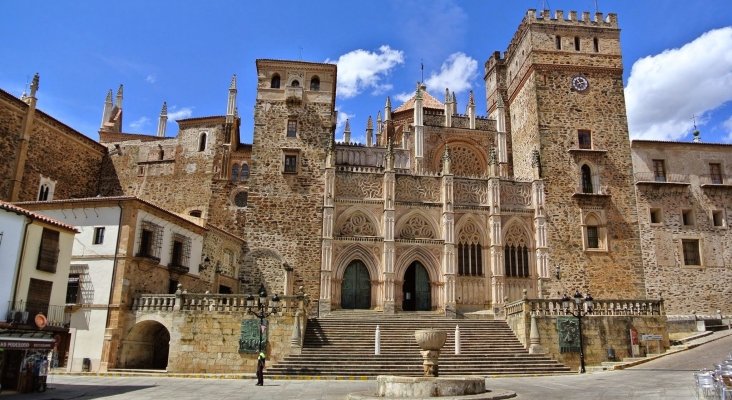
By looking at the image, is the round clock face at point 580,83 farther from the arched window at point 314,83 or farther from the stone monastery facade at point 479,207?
the arched window at point 314,83

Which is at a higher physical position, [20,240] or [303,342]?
[20,240]

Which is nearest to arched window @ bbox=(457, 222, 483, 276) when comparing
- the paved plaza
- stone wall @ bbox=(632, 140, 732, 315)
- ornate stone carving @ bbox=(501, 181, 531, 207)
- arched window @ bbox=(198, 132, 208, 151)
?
ornate stone carving @ bbox=(501, 181, 531, 207)

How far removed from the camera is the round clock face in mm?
36812

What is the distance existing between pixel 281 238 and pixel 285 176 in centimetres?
375

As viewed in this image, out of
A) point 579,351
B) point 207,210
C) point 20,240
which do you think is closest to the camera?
point 20,240

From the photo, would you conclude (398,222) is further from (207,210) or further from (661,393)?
(661,393)

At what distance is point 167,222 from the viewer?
27.7 meters

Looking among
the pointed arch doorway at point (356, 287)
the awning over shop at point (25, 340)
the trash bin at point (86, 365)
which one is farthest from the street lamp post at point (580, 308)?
the trash bin at point (86, 365)

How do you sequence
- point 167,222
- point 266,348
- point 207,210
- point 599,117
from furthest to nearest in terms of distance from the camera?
point 207,210 < point 599,117 < point 167,222 < point 266,348

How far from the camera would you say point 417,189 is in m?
34.1

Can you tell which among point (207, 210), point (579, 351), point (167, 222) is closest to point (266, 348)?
point (167, 222)

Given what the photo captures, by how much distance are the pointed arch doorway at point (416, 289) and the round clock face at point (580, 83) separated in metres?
15.6

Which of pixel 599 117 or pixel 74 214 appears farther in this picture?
pixel 599 117

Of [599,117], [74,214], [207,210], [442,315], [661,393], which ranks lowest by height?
[661,393]
